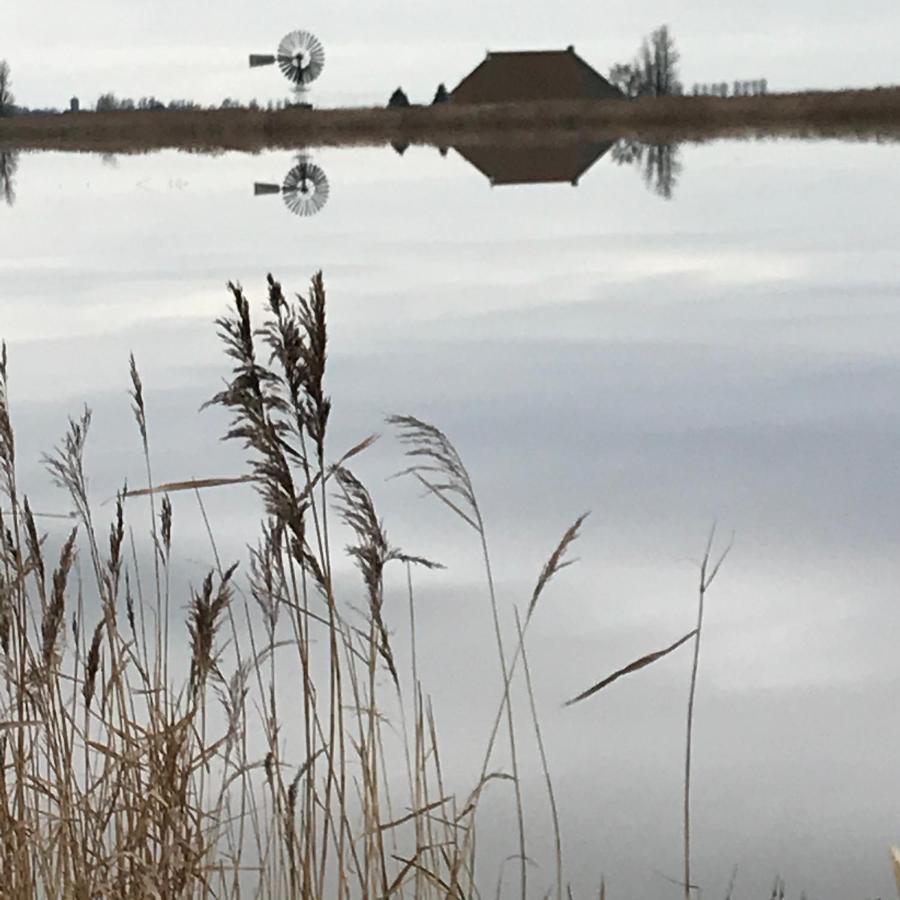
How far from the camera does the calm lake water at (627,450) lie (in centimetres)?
425

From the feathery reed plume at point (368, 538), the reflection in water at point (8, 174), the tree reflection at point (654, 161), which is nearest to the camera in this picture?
the feathery reed plume at point (368, 538)

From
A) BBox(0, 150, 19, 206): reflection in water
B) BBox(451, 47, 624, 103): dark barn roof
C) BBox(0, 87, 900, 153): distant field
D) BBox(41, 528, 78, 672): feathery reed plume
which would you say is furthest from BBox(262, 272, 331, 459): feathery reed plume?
BBox(451, 47, 624, 103): dark barn roof

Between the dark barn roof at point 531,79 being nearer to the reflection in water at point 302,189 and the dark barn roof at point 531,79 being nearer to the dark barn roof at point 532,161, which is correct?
the dark barn roof at point 532,161

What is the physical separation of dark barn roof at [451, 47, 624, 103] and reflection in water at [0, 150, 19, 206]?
13.9m

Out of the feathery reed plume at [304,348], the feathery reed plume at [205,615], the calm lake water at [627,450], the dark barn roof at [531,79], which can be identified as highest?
the dark barn roof at [531,79]

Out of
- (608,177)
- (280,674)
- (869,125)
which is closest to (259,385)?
(280,674)

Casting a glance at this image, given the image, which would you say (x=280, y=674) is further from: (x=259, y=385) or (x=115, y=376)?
(x=115, y=376)

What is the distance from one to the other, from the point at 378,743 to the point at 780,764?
1.71 meters

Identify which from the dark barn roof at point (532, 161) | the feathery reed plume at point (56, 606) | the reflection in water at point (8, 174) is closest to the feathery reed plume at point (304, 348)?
the feathery reed plume at point (56, 606)

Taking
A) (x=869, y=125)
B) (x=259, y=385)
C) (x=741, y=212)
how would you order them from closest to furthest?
(x=259, y=385) → (x=741, y=212) → (x=869, y=125)

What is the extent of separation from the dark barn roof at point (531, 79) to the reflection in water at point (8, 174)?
547 inches

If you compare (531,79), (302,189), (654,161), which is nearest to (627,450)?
(302,189)

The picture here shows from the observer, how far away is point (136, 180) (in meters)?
41.1

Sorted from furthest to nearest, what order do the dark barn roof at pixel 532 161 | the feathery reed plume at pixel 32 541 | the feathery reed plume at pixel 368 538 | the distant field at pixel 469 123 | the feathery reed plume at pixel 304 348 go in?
the distant field at pixel 469 123
the dark barn roof at pixel 532 161
the feathery reed plume at pixel 32 541
the feathery reed plume at pixel 368 538
the feathery reed plume at pixel 304 348
